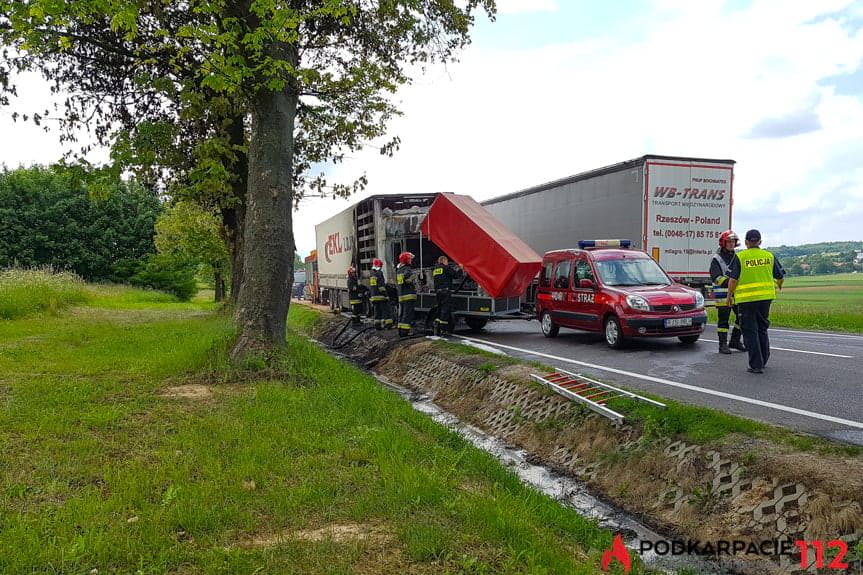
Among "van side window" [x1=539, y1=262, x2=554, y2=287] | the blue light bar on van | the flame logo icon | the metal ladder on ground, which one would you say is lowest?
the flame logo icon

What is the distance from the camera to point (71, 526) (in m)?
3.44

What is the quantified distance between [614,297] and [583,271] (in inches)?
49.3

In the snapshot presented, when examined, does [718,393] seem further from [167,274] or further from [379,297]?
[167,274]

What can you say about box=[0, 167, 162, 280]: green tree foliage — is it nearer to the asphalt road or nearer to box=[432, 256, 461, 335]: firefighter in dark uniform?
box=[432, 256, 461, 335]: firefighter in dark uniform

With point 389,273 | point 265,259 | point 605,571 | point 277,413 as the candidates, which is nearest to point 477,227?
point 389,273

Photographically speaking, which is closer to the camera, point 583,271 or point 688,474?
point 688,474

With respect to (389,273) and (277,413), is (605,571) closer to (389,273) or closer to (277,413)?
(277,413)

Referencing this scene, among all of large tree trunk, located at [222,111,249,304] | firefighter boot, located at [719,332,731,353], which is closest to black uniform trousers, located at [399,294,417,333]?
large tree trunk, located at [222,111,249,304]

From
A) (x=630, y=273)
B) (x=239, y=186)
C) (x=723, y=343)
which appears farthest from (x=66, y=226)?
(x=723, y=343)

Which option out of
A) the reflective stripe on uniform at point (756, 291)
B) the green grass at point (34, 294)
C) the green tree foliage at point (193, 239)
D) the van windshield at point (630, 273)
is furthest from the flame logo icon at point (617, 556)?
the green tree foliage at point (193, 239)

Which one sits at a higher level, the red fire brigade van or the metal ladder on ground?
the red fire brigade van

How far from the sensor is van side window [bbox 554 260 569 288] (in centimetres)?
1204

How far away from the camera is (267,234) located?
8648 mm

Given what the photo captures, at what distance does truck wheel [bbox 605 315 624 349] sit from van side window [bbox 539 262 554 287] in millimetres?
2143
